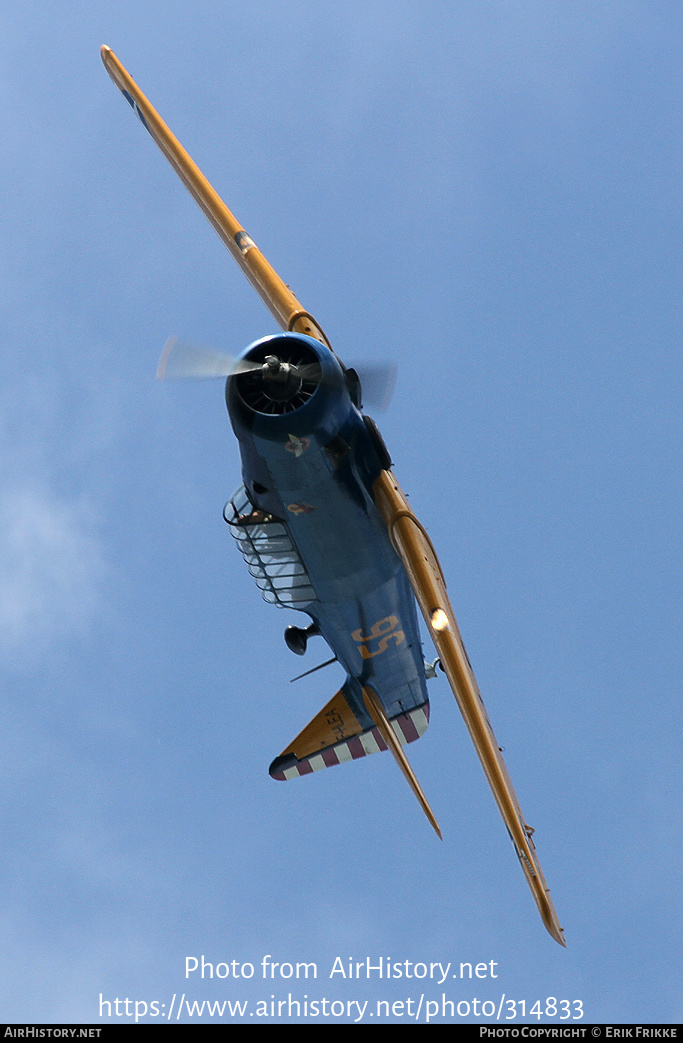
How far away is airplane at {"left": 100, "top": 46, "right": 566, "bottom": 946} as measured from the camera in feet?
55.8

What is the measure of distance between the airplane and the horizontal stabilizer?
7.24 ft

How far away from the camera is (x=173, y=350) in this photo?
17703 millimetres

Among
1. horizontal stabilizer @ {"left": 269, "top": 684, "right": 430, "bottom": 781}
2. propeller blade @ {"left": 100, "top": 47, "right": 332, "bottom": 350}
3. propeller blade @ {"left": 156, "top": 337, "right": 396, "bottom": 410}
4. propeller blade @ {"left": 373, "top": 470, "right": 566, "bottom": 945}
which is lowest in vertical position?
propeller blade @ {"left": 373, "top": 470, "right": 566, "bottom": 945}

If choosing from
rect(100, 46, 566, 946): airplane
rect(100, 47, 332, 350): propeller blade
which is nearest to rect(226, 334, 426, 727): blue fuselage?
rect(100, 46, 566, 946): airplane

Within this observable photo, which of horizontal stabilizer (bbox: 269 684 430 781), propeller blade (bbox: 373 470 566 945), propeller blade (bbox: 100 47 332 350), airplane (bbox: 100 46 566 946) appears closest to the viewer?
propeller blade (bbox: 373 470 566 945)

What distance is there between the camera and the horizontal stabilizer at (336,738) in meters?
25.6

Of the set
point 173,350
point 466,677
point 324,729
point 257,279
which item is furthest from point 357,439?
point 324,729

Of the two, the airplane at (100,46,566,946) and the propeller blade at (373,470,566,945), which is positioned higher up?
the airplane at (100,46,566,946)

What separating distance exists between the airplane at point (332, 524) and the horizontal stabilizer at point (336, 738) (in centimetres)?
221

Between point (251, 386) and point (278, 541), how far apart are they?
3.55 meters

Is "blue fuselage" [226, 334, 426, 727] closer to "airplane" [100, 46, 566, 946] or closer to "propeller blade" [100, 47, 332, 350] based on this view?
"airplane" [100, 46, 566, 946]

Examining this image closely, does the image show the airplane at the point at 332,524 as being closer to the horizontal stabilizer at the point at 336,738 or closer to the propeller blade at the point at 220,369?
the propeller blade at the point at 220,369

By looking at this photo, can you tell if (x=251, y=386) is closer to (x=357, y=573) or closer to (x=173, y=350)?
(x=173, y=350)

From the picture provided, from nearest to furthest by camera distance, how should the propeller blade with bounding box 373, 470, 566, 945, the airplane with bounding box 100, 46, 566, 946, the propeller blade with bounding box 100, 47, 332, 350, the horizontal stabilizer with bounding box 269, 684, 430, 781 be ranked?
the propeller blade with bounding box 373, 470, 566, 945 < the airplane with bounding box 100, 46, 566, 946 < the propeller blade with bounding box 100, 47, 332, 350 < the horizontal stabilizer with bounding box 269, 684, 430, 781
